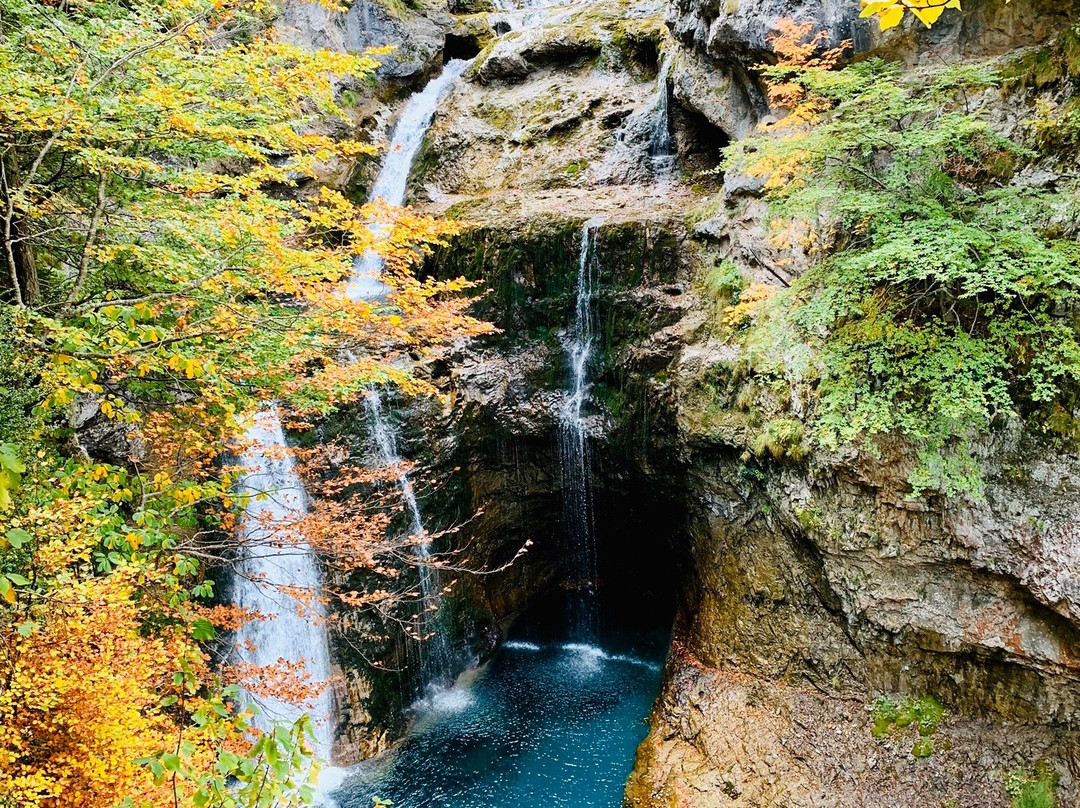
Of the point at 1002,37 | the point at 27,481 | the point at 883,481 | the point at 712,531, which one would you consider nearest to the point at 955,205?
the point at 1002,37

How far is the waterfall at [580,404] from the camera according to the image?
476 inches

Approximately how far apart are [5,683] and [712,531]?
924cm

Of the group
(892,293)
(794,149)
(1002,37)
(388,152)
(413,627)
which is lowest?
(413,627)

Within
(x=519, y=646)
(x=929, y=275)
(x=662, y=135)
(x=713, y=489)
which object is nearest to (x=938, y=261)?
(x=929, y=275)

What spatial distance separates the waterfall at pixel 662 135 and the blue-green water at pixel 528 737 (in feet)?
34.6

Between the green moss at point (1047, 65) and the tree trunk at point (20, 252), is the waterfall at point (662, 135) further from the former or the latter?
the tree trunk at point (20, 252)

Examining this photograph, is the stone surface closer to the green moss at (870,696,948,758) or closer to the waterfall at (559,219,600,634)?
the green moss at (870,696,948,758)

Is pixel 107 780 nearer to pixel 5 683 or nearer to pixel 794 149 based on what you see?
pixel 5 683

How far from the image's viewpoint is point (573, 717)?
10898 millimetres

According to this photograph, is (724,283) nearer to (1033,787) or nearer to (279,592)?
(1033,787)

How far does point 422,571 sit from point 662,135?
35.9 ft

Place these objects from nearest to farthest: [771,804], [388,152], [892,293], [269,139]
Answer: [269,139] → [892,293] → [771,804] → [388,152]

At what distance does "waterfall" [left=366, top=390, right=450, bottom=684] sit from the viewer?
10.8 m

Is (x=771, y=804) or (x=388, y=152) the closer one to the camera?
(x=771, y=804)
